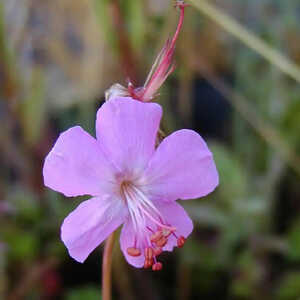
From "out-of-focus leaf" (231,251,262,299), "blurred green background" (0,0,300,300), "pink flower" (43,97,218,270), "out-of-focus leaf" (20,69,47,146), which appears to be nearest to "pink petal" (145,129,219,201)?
"pink flower" (43,97,218,270)

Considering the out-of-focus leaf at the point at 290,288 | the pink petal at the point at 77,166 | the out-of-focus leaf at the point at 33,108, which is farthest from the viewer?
the out-of-focus leaf at the point at 33,108

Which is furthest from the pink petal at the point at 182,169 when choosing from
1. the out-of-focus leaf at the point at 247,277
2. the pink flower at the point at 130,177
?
the out-of-focus leaf at the point at 247,277

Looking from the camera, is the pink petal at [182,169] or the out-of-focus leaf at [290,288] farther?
the out-of-focus leaf at [290,288]

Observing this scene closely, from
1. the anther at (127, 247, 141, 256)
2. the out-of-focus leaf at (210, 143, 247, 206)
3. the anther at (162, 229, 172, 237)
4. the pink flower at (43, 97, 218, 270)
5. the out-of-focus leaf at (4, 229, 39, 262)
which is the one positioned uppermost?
the pink flower at (43, 97, 218, 270)

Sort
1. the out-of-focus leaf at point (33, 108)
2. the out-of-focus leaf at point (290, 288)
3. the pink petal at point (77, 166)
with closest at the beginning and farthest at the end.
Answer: the pink petal at point (77, 166) → the out-of-focus leaf at point (290, 288) → the out-of-focus leaf at point (33, 108)

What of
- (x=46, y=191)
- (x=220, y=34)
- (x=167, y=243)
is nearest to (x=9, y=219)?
(x=46, y=191)

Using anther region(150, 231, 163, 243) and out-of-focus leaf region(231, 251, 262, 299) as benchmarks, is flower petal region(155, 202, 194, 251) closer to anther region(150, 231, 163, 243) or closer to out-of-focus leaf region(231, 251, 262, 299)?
anther region(150, 231, 163, 243)

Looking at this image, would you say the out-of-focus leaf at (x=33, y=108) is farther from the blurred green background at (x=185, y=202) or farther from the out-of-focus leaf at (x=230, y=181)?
the out-of-focus leaf at (x=230, y=181)

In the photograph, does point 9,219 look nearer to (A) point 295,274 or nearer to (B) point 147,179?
(A) point 295,274

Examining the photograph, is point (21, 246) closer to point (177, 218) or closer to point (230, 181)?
point (230, 181)
